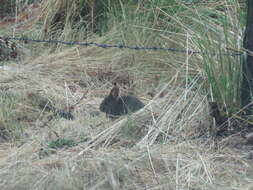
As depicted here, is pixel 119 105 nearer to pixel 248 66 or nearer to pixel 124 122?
pixel 124 122

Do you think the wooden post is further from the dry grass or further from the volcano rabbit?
the volcano rabbit

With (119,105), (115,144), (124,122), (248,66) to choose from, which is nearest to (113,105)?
(119,105)

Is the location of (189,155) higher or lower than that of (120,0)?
lower

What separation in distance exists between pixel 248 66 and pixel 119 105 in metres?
0.91

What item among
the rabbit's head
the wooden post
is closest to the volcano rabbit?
the rabbit's head

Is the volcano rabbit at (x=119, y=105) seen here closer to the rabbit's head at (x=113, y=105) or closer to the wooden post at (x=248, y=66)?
the rabbit's head at (x=113, y=105)

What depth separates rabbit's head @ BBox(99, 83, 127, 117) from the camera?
3.77 meters

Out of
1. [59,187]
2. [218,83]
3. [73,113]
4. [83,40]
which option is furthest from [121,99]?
[83,40]

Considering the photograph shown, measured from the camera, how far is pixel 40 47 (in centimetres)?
527

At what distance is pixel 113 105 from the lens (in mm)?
3805

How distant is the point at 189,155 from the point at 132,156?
1.10 ft

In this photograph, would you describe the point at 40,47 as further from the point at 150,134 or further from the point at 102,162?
the point at 102,162

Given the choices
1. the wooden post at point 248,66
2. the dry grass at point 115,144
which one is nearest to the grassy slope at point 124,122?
the dry grass at point 115,144

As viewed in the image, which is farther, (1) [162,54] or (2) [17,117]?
(1) [162,54]
